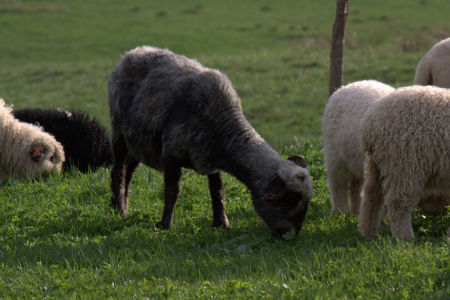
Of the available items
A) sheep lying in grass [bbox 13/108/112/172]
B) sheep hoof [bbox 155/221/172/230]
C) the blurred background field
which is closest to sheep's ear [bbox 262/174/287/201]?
sheep hoof [bbox 155/221/172/230]

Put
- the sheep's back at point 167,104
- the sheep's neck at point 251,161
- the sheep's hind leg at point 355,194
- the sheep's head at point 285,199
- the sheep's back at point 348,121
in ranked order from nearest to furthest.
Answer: the sheep's head at point 285,199
the sheep's neck at point 251,161
the sheep's back at point 167,104
the sheep's back at point 348,121
the sheep's hind leg at point 355,194

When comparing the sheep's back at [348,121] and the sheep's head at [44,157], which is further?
the sheep's head at [44,157]

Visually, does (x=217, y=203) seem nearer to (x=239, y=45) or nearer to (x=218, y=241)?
(x=218, y=241)

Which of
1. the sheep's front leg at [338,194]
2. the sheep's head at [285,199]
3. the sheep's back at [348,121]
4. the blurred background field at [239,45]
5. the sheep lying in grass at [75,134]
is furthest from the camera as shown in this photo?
the blurred background field at [239,45]

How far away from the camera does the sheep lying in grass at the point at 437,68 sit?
7945mm

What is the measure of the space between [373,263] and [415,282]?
1.38ft

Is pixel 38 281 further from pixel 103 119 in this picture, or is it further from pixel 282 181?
pixel 103 119

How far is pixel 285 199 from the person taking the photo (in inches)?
233

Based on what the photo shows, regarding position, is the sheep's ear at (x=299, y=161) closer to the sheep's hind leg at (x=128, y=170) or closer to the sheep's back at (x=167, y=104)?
the sheep's back at (x=167, y=104)

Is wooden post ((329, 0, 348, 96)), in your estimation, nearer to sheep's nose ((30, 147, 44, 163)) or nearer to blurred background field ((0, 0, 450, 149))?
blurred background field ((0, 0, 450, 149))

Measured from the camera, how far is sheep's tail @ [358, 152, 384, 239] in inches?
235

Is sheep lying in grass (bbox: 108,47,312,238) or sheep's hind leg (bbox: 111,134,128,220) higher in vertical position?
sheep lying in grass (bbox: 108,47,312,238)

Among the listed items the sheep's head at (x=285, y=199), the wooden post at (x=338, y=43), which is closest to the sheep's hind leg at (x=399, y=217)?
the sheep's head at (x=285, y=199)

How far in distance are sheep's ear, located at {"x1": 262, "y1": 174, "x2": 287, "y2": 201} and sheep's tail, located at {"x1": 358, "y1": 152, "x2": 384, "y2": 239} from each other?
841 millimetres
